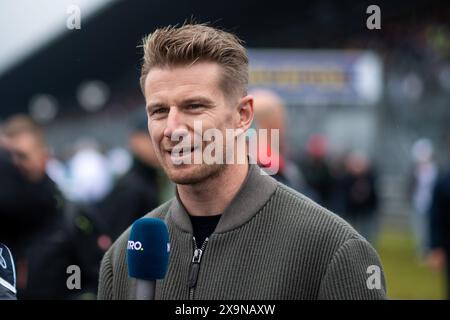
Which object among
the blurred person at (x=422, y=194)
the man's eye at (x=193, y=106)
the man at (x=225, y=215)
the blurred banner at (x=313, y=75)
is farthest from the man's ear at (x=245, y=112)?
the blurred person at (x=422, y=194)

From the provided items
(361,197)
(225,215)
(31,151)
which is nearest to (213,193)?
(225,215)

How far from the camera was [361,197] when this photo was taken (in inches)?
663

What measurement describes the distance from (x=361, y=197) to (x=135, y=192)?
9.86m

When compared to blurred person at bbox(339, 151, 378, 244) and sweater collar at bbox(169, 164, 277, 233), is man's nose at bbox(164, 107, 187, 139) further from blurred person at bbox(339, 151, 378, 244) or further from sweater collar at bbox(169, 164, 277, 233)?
blurred person at bbox(339, 151, 378, 244)

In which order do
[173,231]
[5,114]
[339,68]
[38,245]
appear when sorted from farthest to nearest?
[5,114] → [339,68] → [38,245] → [173,231]

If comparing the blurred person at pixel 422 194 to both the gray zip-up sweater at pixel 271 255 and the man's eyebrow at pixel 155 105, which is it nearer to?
the gray zip-up sweater at pixel 271 255

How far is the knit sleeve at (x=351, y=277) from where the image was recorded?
9.64 ft

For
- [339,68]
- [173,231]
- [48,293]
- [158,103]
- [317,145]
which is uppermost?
[339,68]

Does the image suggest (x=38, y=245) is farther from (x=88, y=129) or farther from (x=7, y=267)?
(x=88, y=129)

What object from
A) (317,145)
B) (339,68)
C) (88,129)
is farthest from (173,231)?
(88,129)

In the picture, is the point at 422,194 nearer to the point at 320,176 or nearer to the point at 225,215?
the point at 320,176

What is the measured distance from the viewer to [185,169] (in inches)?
122

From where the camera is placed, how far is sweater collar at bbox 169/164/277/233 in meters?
3.14
